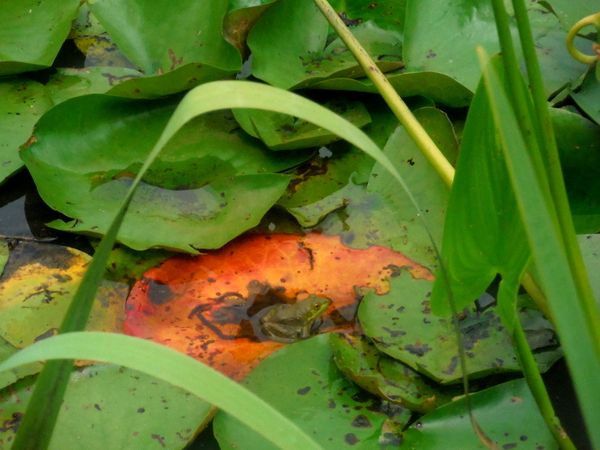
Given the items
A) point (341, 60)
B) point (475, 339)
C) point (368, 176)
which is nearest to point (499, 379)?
point (475, 339)

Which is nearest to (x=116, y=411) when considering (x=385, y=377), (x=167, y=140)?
(x=385, y=377)

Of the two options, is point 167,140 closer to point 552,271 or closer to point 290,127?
point 552,271

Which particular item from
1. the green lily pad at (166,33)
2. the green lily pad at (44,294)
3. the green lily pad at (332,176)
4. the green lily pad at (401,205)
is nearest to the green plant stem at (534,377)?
the green lily pad at (401,205)

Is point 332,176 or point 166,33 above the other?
point 166,33

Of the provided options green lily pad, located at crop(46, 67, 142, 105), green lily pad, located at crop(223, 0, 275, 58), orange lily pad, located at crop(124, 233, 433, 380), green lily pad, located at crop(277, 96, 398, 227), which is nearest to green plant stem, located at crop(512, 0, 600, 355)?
orange lily pad, located at crop(124, 233, 433, 380)

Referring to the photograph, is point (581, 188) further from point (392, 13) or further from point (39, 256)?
point (39, 256)

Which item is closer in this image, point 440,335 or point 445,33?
point 440,335
